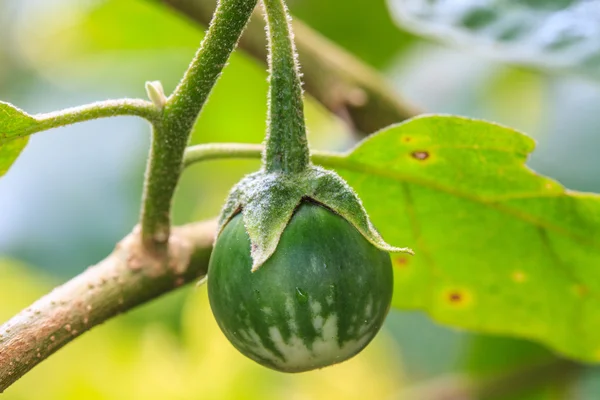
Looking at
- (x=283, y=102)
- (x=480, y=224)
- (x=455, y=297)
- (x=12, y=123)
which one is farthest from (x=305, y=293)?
(x=455, y=297)

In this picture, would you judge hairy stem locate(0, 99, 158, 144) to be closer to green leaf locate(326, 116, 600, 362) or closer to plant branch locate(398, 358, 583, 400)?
green leaf locate(326, 116, 600, 362)

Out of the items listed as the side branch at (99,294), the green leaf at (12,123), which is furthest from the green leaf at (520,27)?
the green leaf at (12,123)

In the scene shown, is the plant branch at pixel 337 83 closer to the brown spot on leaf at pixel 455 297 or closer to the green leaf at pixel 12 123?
the brown spot on leaf at pixel 455 297

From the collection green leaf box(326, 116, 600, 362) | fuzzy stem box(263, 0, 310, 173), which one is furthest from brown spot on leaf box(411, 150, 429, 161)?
fuzzy stem box(263, 0, 310, 173)

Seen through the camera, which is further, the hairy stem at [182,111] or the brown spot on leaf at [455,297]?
the brown spot on leaf at [455,297]

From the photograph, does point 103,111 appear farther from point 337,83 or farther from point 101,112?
point 337,83

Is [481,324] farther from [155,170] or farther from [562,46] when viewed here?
[155,170]

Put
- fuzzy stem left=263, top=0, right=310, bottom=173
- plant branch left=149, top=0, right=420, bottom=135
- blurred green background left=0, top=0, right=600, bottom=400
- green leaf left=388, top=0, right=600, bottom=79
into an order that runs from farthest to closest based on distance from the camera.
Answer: blurred green background left=0, top=0, right=600, bottom=400
plant branch left=149, top=0, right=420, bottom=135
green leaf left=388, top=0, right=600, bottom=79
fuzzy stem left=263, top=0, right=310, bottom=173
